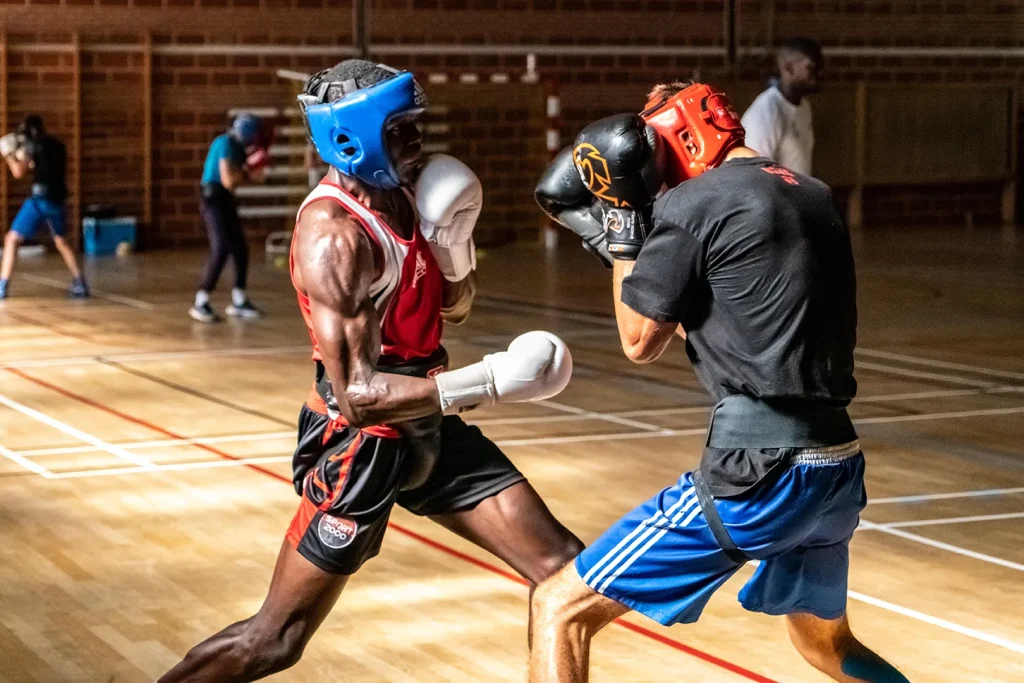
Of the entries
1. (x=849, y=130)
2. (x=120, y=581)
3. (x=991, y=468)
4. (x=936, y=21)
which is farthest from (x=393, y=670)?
(x=936, y=21)

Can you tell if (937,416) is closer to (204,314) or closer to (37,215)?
(204,314)

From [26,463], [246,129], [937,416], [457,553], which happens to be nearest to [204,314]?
[246,129]

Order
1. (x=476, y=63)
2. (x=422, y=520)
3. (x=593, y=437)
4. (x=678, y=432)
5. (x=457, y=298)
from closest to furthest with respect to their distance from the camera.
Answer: (x=457, y=298)
(x=422, y=520)
(x=593, y=437)
(x=678, y=432)
(x=476, y=63)

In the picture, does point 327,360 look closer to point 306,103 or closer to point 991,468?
point 306,103

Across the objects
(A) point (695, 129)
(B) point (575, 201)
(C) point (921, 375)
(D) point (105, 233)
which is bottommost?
(C) point (921, 375)

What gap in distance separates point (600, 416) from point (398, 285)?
4.93 metres

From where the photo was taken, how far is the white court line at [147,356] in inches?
391

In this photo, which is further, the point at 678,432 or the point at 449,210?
the point at 678,432

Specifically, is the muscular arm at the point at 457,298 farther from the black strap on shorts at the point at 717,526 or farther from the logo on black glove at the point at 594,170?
the black strap on shorts at the point at 717,526

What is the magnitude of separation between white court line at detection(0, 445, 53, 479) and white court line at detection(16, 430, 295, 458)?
40 millimetres

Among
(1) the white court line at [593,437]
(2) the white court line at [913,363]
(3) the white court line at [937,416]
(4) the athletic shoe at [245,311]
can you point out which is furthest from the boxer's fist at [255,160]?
(3) the white court line at [937,416]

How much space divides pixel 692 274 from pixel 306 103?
38.1 inches

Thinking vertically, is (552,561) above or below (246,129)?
below

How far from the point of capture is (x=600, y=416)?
27.0ft
